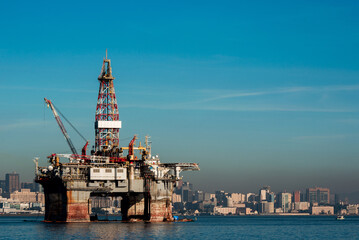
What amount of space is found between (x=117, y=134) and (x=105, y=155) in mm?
5042

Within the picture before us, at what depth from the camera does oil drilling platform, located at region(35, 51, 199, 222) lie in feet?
388

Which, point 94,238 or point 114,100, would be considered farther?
point 114,100

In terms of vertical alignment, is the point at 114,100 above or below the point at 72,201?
above

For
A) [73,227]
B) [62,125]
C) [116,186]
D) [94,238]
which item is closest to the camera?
[94,238]

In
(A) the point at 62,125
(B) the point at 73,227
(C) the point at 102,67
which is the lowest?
(B) the point at 73,227

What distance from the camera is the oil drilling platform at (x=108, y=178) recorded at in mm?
118188

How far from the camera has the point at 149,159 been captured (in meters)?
124

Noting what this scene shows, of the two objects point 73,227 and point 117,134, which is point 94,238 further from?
point 117,134

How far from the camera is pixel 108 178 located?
11944 cm

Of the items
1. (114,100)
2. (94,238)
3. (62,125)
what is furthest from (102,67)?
(94,238)

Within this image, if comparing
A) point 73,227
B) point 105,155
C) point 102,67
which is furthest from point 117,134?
point 73,227

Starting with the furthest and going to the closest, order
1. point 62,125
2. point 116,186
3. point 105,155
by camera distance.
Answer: point 62,125
point 105,155
point 116,186

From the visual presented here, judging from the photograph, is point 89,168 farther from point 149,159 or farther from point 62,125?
point 62,125

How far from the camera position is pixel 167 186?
408ft
